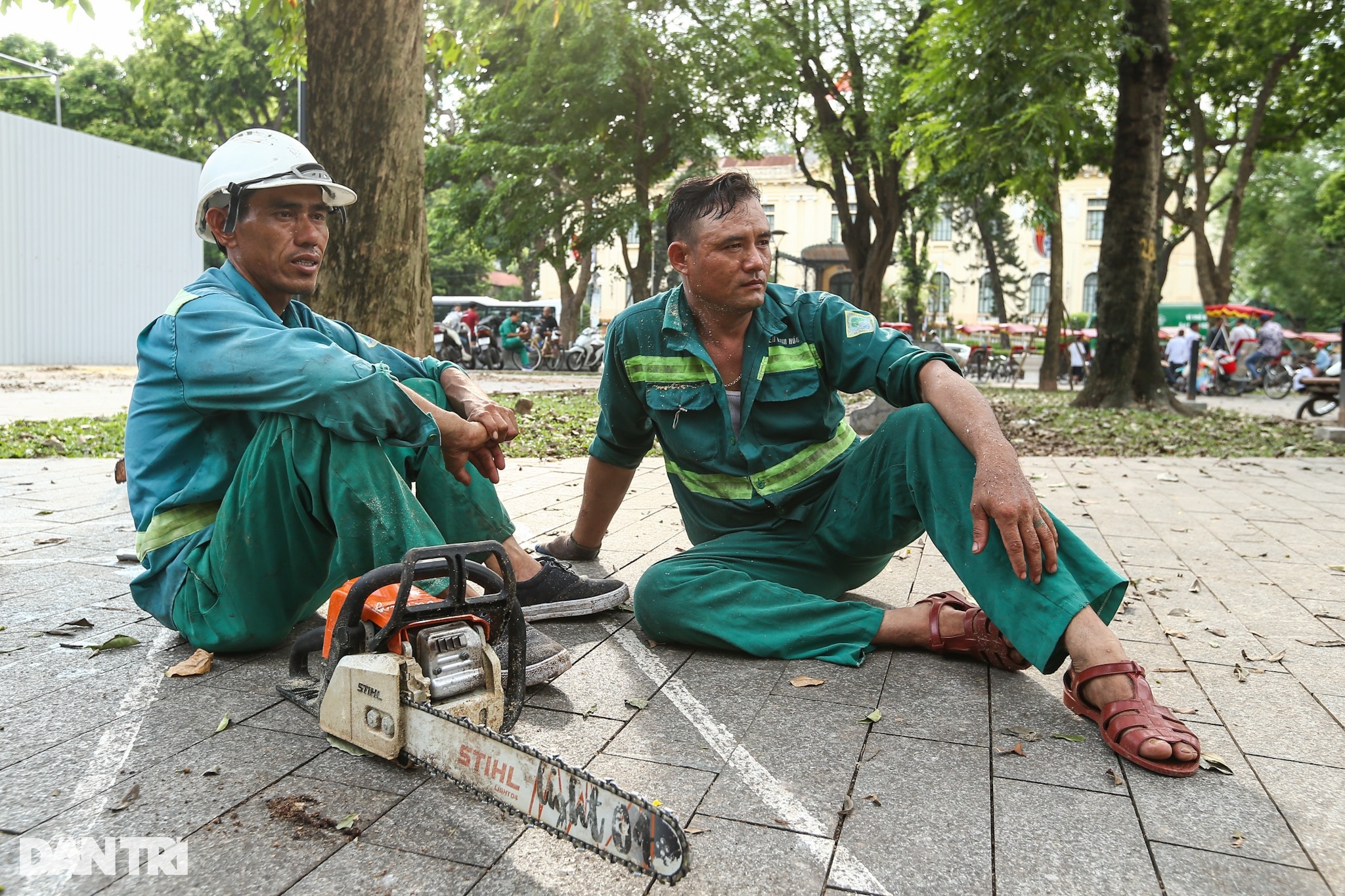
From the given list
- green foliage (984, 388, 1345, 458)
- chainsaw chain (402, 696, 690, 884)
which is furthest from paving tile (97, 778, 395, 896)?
green foliage (984, 388, 1345, 458)

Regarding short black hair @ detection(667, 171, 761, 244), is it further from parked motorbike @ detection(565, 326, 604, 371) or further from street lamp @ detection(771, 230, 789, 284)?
parked motorbike @ detection(565, 326, 604, 371)

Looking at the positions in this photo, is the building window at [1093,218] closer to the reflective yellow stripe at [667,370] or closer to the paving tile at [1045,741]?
the reflective yellow stripe at [667,370]

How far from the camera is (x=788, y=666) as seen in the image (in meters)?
2.88

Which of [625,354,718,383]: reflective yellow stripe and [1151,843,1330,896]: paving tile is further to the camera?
[625,354,718,383]: reflective yellow stripe

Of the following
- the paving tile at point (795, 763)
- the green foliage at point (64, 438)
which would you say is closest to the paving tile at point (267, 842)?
the paving tile at point (795, 763)

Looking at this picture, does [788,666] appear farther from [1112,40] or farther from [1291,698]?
[1112,40]

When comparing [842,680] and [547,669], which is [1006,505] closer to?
[842,680]

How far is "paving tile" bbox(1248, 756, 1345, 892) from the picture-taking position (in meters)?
1.85

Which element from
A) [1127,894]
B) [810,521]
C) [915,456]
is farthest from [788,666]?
[1127,894]

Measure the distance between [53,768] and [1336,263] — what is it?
5268 cm

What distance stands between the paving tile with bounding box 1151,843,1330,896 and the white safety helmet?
2.57 m

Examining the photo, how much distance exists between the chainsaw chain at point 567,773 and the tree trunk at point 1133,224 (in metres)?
12.8

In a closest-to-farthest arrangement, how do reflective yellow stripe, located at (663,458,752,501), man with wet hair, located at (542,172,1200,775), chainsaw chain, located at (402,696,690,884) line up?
chainsaw chain, located at (402,696,690,884) < man with wet hair, located at (542,172,1200,775) < reflective yellow stripe, located at (663,458,752,501)

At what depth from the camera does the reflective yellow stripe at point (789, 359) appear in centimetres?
308
